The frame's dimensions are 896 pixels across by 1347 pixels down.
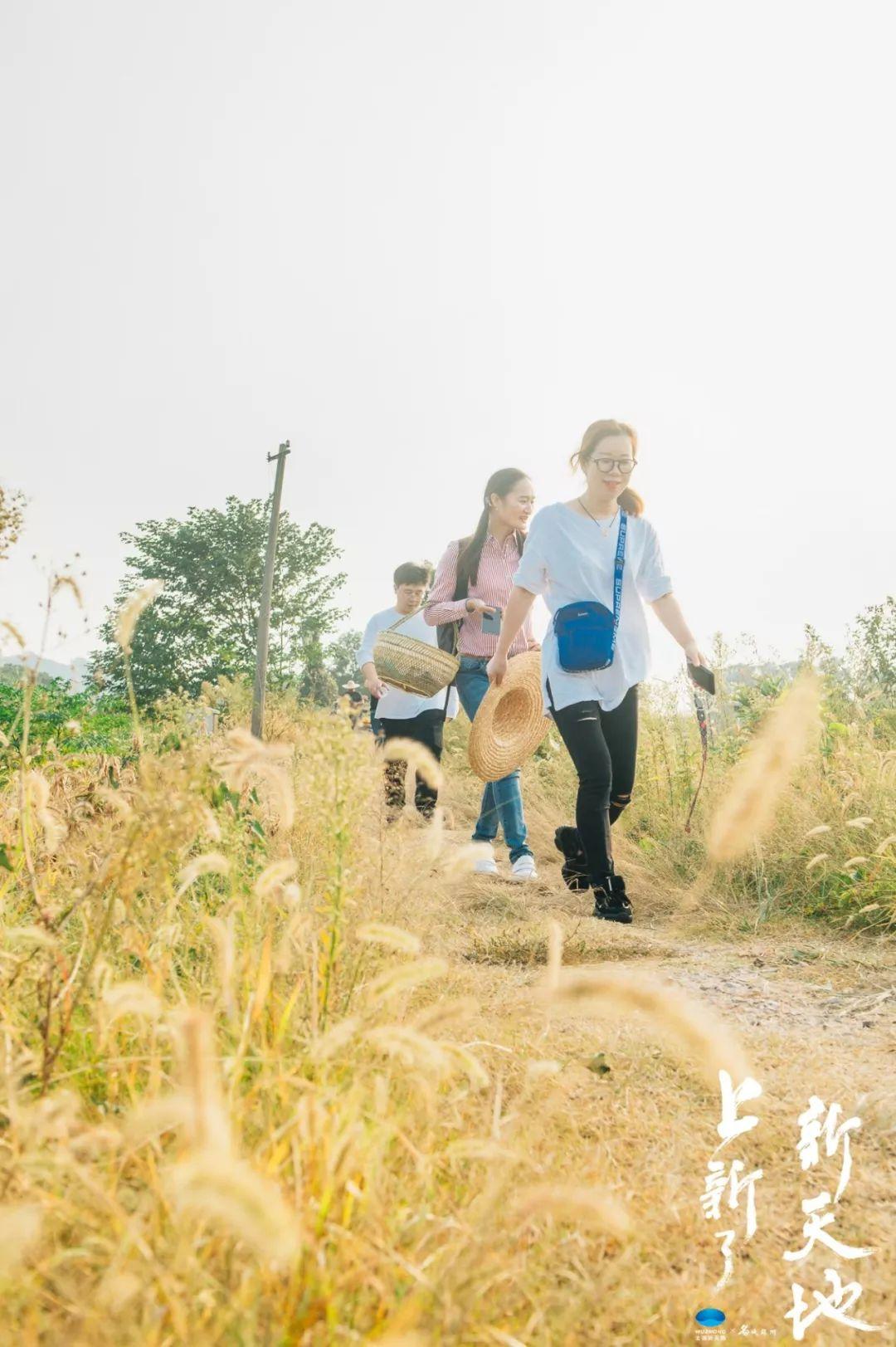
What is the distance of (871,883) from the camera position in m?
3.88

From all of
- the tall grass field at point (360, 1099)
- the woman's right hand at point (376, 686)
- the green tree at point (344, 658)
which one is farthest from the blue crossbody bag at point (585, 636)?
the green tree at point (344, 658)

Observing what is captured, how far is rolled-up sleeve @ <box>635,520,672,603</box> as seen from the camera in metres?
4.27

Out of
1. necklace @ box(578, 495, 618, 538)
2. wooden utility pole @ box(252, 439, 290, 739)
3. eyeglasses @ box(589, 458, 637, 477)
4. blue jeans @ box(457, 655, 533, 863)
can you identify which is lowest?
blue jeans @ box(457, 655, 533, 863)

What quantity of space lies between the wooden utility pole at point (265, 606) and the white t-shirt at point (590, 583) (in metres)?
11.1

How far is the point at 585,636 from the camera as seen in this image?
158 inches

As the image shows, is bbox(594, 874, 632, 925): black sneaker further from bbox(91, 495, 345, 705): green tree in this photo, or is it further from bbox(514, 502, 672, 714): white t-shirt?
bbox(91, 495, 345, 705): green tree

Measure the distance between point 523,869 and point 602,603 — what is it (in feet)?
4.86

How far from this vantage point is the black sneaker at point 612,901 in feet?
13.3

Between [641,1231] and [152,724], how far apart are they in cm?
494

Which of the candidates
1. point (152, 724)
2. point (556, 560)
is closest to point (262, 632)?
point (152, 724)

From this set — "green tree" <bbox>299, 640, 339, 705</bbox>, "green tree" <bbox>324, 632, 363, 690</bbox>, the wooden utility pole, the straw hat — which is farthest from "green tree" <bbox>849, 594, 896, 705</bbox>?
"green tree" <bbox>324, 632, 363, 690</bbox>

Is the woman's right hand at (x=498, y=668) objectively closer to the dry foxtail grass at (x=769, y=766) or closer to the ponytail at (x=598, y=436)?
the ponytail at (x=598, y=436)

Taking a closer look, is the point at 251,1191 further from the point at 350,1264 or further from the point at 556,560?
the point at 556,560

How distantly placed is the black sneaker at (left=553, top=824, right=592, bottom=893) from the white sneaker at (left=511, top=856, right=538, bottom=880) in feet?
0.75
